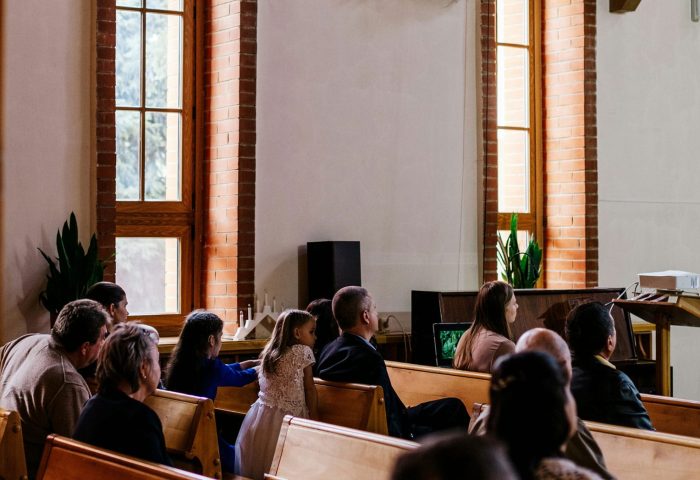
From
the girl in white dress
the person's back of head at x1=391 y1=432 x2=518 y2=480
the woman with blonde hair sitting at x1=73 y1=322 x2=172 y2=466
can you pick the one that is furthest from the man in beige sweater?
the person's back of head at x1=391 y1=432 x2=518 y2=480

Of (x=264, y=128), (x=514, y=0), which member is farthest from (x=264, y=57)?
(x=514, y=0)

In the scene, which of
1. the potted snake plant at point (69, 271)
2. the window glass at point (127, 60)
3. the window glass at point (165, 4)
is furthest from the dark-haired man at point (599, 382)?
the window glass at point (165, 4)

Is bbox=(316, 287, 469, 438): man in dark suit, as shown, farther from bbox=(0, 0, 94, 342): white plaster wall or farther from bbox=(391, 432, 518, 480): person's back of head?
bbox=(391, 432, 518, 480): person's back of head

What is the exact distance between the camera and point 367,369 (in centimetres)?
453

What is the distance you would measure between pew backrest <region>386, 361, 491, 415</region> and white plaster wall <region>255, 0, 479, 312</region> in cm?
179

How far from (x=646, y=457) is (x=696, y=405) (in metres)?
1.06

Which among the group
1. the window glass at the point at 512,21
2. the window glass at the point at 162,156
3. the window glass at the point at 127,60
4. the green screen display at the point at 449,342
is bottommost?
the green screen display at the point at 449,342

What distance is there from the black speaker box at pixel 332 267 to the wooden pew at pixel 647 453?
11.0 ft

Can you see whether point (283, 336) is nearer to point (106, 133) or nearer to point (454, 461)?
point (106, 133)

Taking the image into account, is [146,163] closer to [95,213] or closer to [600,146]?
[95,213]

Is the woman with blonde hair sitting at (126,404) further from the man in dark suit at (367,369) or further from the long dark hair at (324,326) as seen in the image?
the long dark hair at (324,326)

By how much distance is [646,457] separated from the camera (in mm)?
3252

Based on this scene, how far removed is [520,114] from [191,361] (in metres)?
4.66

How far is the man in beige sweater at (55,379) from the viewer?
3641 mm
